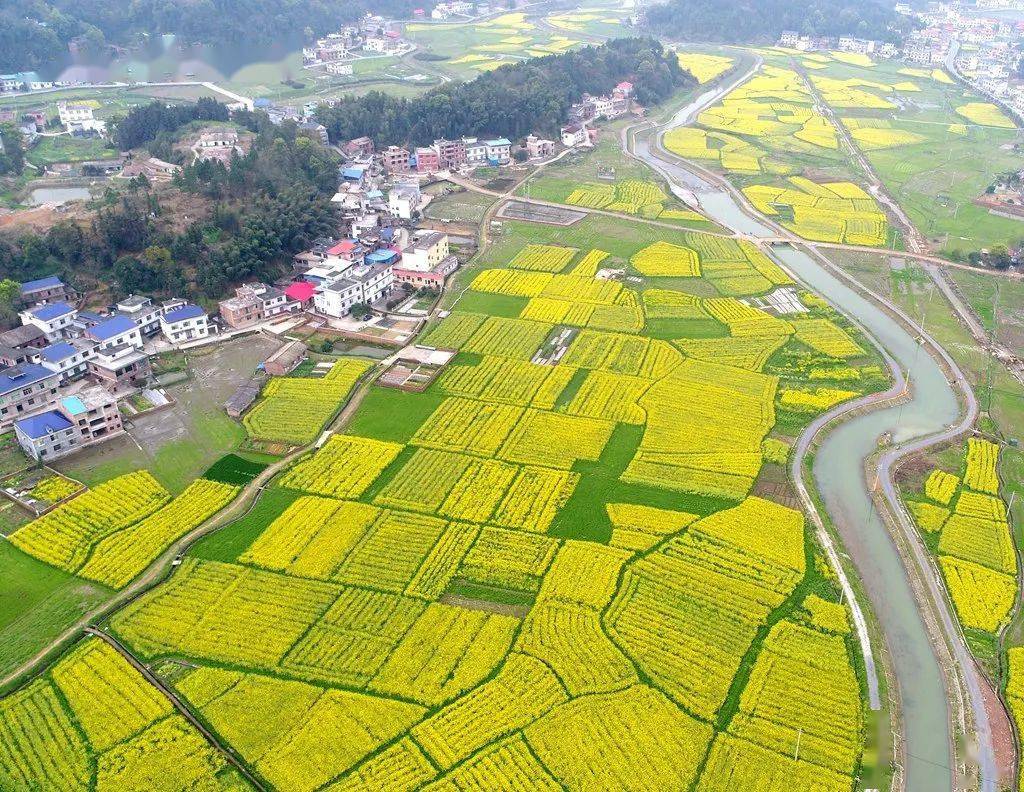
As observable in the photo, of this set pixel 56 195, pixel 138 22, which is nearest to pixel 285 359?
pixel 56 195

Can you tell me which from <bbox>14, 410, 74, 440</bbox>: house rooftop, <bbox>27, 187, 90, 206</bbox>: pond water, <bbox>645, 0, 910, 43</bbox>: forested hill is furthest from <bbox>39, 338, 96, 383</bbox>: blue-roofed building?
<bbox>645, 0, 910, 43</bbox>: forested hill

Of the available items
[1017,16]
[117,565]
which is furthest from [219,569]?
[1017,16]

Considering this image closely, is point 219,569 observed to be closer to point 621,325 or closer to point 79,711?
point 79,711

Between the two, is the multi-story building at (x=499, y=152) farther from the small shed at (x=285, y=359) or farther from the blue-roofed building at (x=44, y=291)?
the blue-roofed building at (x=44, y=291)

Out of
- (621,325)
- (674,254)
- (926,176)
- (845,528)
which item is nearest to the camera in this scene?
(845,528)

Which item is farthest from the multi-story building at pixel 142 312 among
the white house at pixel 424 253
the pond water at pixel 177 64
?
the pond water at pixel 177 64

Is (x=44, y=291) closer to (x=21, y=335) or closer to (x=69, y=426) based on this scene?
Answer: (x=21, y=335)

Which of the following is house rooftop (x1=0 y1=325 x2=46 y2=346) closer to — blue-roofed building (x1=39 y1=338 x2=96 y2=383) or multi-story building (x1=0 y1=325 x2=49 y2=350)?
multi-story building (x1=0 y1=325 x2=49 y2=350)
